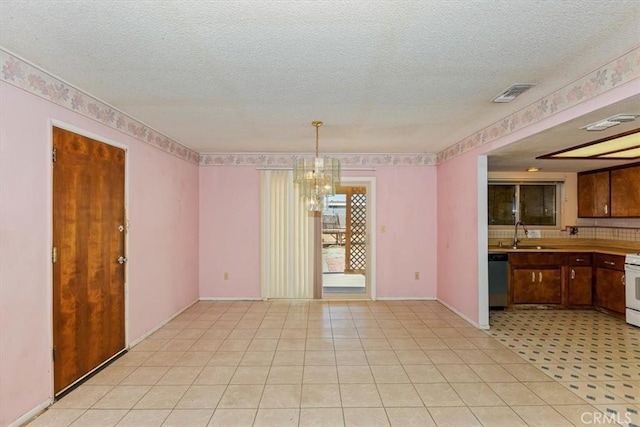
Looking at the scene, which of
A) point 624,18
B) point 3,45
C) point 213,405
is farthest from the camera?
point 213,405

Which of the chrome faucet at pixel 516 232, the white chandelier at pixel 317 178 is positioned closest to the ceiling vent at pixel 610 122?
the white chandelier at pixel 317 178

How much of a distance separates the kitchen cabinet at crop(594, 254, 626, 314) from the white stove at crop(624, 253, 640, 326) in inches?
6.7

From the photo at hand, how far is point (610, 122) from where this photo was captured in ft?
8.34

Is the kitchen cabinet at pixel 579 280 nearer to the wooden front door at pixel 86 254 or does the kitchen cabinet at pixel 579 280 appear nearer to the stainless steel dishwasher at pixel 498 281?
the stainless steel dishwasher at pixel 498 281

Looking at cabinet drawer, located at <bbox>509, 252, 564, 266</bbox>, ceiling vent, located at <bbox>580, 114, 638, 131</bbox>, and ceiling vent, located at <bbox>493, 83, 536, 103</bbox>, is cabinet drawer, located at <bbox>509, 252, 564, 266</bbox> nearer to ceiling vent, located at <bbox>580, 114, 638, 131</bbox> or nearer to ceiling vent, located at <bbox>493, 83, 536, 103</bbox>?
ceiling vent, located at <bbox>580, 114, 638, 131</bbox>

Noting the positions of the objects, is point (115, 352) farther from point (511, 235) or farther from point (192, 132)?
point (511, 235)

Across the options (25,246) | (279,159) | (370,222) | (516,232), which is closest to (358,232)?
(370,222)

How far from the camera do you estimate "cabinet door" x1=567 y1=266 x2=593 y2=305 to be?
4.59 meters

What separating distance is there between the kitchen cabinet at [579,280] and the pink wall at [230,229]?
4488mm

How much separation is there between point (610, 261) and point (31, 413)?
612 centimetres

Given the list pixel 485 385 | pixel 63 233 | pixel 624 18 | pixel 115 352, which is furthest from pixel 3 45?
pixel 485 385

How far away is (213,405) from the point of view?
2.31 meters

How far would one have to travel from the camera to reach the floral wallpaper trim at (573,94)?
197cm

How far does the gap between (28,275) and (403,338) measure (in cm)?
326
